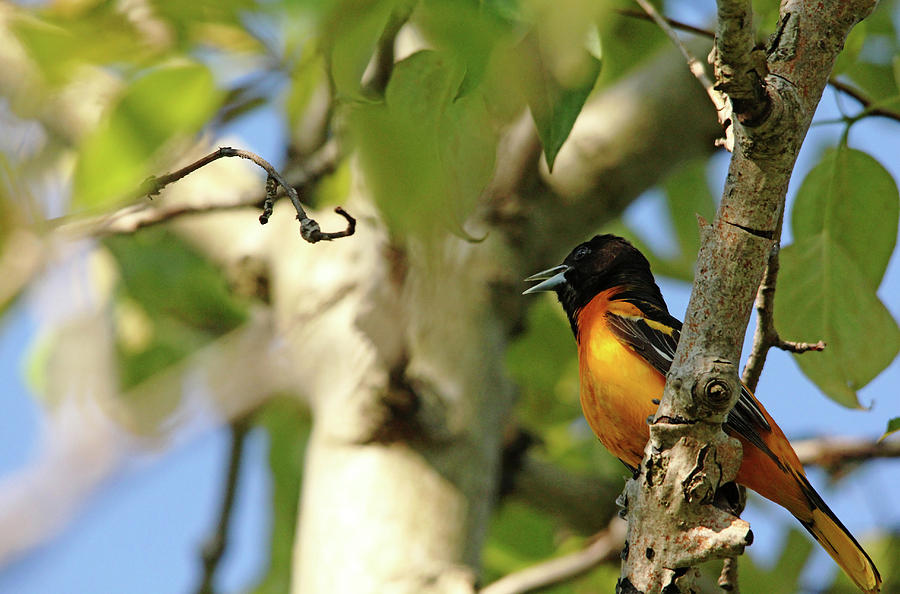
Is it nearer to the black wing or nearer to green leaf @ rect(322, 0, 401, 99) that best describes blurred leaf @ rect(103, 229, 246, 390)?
the black wing

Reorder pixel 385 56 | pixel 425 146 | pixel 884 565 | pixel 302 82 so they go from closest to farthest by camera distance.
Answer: pixel 425 146, pixel 385 56, pixel 302 82, pixel 884 565

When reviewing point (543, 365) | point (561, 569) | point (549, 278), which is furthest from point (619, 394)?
point (543, 365)

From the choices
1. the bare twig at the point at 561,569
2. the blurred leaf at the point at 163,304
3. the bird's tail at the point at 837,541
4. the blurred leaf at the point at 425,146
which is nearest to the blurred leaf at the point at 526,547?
the bare twig at the point at 561,569

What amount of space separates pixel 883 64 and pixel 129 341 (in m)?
4.14

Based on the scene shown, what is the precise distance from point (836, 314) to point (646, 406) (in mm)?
1027

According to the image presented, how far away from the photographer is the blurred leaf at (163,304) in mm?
4930

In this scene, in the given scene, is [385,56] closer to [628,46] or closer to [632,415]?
[632,415]

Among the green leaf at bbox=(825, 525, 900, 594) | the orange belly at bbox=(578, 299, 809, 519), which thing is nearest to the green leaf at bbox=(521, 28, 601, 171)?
the orange belly at bbox=(578, 299, 809, 519)

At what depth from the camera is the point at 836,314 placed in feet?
8.06

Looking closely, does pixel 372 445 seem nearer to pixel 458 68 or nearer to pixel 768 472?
pixel 768 472

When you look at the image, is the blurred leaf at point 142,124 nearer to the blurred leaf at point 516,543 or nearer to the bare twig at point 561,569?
the bare twig at point 561,569

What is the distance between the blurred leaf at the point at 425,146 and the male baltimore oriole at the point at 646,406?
1.53 meters

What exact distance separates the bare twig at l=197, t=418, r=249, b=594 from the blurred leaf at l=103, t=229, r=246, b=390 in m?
0.88

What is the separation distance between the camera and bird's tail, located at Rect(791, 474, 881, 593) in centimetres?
307
